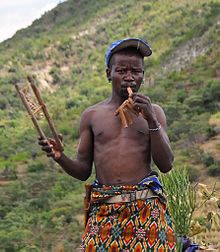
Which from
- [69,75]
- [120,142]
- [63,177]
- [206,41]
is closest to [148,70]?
[206,41]

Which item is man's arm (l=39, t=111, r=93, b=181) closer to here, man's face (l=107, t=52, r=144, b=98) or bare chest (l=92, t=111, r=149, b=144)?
bare chest (l=92, t=111, r=149, b=144)

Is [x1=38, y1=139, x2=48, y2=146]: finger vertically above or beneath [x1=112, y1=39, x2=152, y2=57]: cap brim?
beneath

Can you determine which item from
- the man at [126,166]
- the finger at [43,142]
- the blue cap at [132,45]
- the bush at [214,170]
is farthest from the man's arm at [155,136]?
the bush at [214,170]

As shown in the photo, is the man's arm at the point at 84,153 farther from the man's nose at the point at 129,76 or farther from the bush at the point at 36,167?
the bush at the point at 36,167

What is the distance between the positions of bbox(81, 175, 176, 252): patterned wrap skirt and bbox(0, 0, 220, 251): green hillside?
53cm

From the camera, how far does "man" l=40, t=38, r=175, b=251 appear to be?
2.31m

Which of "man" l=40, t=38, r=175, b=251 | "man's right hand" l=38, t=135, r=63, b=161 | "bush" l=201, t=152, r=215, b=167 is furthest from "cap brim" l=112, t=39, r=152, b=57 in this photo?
"bush" l=201, t=152, r=215, b=167

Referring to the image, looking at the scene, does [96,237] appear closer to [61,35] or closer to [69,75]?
[69,75]

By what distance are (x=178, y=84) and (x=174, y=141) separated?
10.4 meters

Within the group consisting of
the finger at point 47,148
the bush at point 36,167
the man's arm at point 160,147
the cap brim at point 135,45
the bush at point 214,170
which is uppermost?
the cap brim at point 135,45

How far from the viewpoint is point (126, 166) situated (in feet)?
7.85

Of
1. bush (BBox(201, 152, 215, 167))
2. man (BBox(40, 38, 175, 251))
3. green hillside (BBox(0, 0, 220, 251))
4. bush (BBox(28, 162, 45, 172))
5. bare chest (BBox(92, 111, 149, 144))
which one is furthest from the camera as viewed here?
bush (BBox(28, 162, 45, 172))

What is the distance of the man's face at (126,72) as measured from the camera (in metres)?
2.39

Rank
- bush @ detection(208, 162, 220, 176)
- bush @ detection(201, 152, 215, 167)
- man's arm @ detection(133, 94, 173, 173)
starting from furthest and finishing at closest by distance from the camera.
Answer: bush @ detection(201, 152, 215, 167), bush @ detection(208, 162, 220, 176), man's arm @ detection(133, 94, 173, 173)
